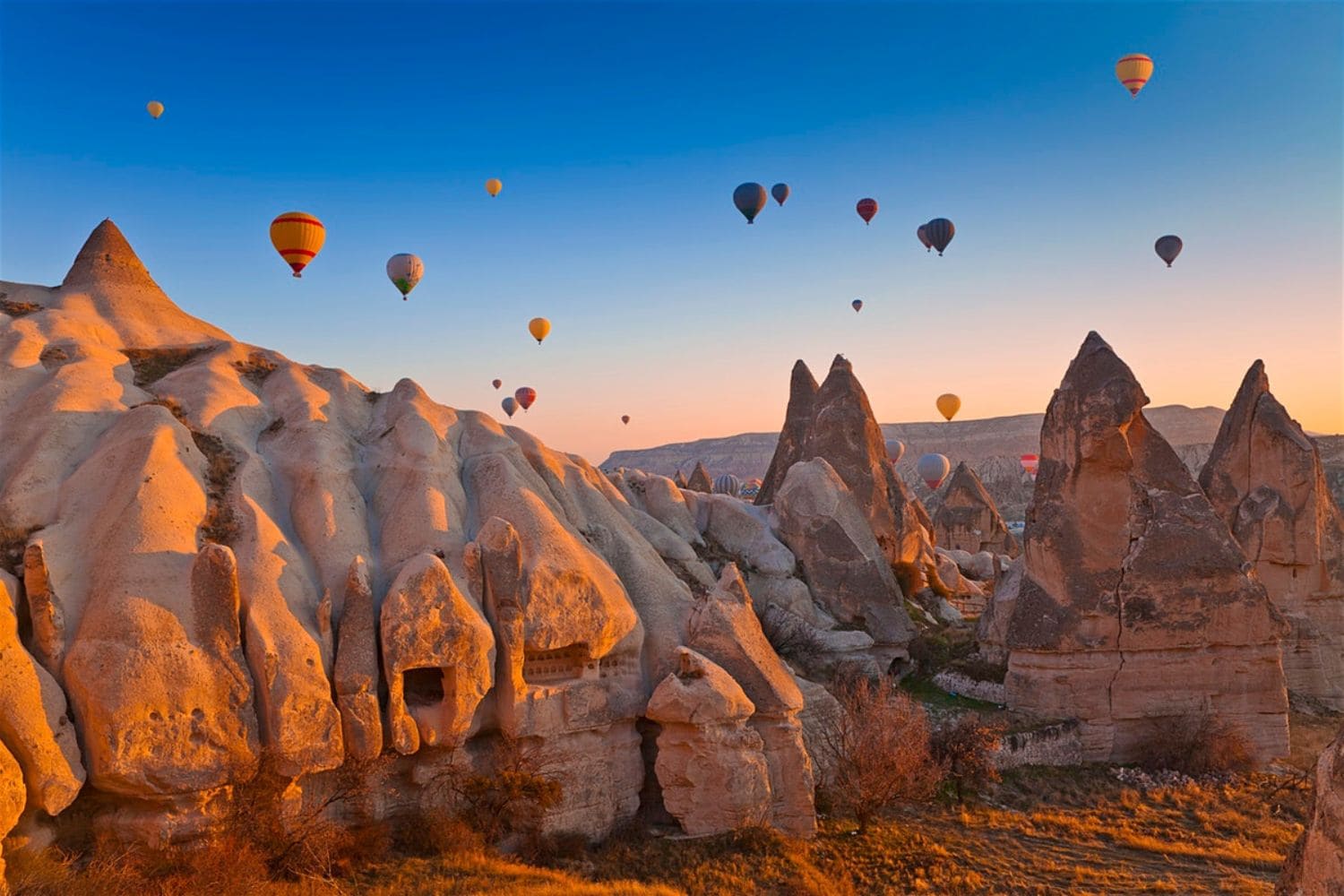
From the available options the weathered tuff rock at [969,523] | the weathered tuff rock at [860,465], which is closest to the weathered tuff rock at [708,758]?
the weathered tuff rock at [860,465]

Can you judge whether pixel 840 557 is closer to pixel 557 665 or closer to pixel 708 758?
pixel 708 758

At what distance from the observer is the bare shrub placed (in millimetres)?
17938

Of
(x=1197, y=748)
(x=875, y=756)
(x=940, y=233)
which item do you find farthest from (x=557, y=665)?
(x=940, y=233)

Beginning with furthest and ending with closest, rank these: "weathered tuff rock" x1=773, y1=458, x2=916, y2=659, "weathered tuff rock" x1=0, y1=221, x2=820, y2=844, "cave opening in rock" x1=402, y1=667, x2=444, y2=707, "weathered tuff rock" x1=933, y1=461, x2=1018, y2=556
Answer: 1. "weathered tuff rock" x1=933, y1=461, x2=1018, y2=556
2. "weathered tuff rock" x1=773, y1=458, x2=916, y2=659
3. "cave opening in rock" x1=402, y1=667, x2=444, y2=707
4. "weathered tuff rock" x1=0, y1=221, x2=820, y2=844

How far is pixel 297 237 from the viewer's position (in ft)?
66.3

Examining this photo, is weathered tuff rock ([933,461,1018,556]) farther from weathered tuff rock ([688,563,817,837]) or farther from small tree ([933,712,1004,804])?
weathered tuff rock ([688,563,817,837])

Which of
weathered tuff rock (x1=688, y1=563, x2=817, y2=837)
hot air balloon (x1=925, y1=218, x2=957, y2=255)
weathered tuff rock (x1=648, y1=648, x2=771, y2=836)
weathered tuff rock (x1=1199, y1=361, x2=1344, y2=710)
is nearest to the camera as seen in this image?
weathered tuff rock (x1=648, y1=648, x2=771, y2=836)

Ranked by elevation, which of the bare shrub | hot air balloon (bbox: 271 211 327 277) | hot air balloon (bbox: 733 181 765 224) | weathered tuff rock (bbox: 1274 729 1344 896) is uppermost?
hot air balloon (bbox: 733 181 765 224)

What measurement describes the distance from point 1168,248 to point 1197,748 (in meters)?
19.4

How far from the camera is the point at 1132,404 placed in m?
19.2

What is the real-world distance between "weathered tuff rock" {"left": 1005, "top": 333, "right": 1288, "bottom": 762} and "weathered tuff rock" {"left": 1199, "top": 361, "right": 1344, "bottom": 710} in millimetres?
5858

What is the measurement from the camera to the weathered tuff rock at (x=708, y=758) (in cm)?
1362

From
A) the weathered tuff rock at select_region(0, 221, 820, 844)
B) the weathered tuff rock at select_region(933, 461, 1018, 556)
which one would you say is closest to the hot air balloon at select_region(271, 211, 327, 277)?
the weathered tuff rock at select_region(0, 221, 820, 844)

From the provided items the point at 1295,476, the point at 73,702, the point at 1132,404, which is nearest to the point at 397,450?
the point at 73,702
